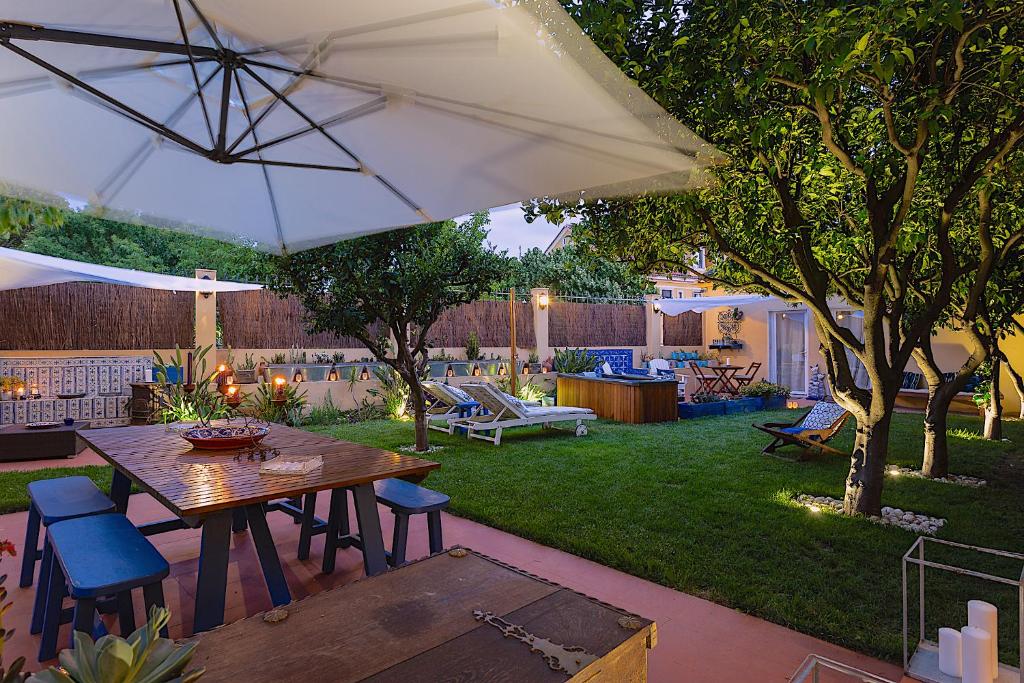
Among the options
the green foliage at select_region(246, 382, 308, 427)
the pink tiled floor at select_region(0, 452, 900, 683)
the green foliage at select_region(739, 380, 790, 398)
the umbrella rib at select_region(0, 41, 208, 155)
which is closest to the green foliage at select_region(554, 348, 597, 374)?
the green foliage at select_region(739, 380, 790, 398)

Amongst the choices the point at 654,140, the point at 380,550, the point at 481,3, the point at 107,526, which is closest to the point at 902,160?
the point at 654,140

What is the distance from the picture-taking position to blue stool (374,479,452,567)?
361 cm

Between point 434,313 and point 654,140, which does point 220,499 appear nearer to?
point 654,140

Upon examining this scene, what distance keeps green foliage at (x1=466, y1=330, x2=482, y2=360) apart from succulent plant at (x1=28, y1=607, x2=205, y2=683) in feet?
39.1

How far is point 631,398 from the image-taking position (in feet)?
34.6

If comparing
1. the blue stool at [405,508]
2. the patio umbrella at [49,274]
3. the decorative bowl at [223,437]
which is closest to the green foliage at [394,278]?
the patio umbrella at [49,274]

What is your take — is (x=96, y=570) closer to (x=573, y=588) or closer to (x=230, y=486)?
(x=230, y=486)

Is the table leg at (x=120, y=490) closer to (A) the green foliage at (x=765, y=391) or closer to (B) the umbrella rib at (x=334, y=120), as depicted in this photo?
(B) the umbrella rib at (x=334, y=120)

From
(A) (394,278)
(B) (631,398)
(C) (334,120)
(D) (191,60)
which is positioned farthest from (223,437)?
(B) (631,398)

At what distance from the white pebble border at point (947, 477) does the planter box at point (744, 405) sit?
16.1 feet

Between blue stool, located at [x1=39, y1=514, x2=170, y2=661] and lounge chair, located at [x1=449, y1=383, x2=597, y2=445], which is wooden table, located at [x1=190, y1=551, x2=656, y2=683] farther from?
lounge chair, located at [x1=449, y1=383, x2=597, y2=445]

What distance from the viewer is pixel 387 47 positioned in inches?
87.4

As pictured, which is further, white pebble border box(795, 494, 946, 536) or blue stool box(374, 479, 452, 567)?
white pebble border box(795, 494, 946, 536)

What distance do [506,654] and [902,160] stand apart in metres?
4.86
